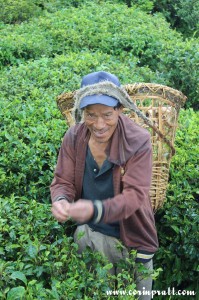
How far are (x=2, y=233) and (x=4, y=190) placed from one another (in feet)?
2.18

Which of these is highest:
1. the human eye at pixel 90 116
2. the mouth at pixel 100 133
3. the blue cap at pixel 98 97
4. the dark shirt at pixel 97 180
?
the blue cap at pixel 98 97

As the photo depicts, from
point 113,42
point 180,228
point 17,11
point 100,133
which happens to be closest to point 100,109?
point 100,133

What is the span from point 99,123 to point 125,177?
0.31m

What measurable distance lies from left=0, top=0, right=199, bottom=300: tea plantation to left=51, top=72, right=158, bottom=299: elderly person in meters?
0.17

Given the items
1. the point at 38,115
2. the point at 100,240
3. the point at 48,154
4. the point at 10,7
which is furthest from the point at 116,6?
the point at 100,240

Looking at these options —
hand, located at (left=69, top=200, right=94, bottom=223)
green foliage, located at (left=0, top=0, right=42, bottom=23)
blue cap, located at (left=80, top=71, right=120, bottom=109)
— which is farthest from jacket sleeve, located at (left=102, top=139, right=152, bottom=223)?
green foliage, located at (left=0, top=0, right=42, bottom=23)

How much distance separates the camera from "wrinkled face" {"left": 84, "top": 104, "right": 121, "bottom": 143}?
261 centimetres

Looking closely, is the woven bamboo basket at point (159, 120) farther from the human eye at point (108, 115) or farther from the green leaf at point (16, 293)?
the green leaf at point (16, 293)

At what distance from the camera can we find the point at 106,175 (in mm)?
2811

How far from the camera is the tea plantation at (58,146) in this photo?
2.68 metres

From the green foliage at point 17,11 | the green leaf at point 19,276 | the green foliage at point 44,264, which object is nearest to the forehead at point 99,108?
the green foliage at point 44,264

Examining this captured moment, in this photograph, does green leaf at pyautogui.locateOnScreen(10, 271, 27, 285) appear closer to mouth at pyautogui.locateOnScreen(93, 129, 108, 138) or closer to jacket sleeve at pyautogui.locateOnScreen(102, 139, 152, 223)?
jacket sleeve at pyautogui.locateOnScreen(102, 139, 152, 223)

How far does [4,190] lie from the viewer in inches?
140

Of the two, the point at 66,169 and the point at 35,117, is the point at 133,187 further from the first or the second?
the point at 35,117
